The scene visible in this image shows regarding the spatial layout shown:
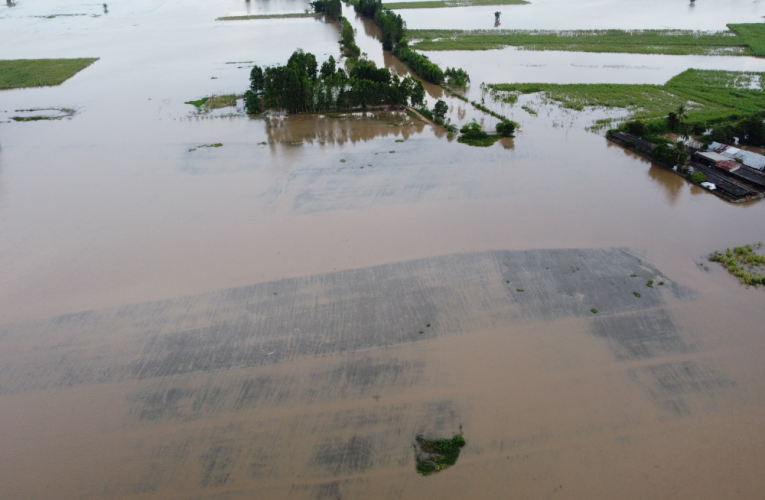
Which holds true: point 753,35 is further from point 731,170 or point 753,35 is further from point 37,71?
point 37,71

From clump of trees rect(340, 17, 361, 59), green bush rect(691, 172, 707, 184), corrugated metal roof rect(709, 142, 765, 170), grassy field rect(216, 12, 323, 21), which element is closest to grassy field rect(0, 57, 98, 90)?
clump of trees rect(340, 17, 361, 59)

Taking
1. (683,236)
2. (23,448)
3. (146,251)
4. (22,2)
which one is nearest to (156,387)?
(23,448)

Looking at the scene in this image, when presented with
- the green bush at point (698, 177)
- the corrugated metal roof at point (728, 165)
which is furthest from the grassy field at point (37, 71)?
the corrugated metal roof at point (728, 165)

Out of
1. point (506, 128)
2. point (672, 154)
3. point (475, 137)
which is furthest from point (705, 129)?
point (475, 137)

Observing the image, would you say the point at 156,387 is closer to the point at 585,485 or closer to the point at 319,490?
the point at 319,490

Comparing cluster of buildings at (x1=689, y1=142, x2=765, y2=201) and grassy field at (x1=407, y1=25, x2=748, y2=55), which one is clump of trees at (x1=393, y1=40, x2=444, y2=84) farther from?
cluster of buildings at (x1=689, y1=142, x2=765, y2=201)

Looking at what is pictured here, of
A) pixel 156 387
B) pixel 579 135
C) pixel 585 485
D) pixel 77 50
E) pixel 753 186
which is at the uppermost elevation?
pixel 77 50
